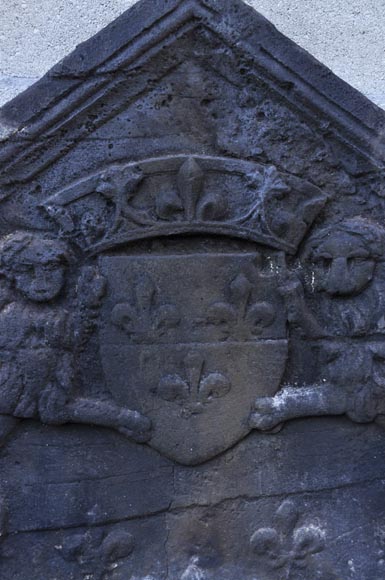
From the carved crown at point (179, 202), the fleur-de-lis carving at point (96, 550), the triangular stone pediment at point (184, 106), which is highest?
the triangular stone pediment at point (184, 106)

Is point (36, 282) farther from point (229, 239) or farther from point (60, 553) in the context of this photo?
point (60, 553)

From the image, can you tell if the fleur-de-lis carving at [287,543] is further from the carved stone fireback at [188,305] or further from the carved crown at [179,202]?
the carved crown at [179,202]

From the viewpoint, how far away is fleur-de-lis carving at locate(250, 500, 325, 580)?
1864 mm

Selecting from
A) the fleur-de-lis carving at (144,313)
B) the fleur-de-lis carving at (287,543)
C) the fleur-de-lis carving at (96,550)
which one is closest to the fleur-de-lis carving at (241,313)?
the fleur-de-lis carving at (144,313)

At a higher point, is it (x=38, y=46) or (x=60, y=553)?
(x=38, y=46)

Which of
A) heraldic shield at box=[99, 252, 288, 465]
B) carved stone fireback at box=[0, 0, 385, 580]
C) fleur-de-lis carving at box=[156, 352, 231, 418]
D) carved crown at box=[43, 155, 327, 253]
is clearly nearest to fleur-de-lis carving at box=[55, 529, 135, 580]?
carved stone fireback at box=[0, 0, 385, 580]

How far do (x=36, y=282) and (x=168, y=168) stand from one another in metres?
0.42

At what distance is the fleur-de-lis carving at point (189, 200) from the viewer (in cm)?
171

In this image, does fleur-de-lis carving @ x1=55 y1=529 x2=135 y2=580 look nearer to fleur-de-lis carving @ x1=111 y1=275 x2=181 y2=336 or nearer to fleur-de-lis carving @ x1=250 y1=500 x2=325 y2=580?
fleur-de-lis carving @ x1=250 y1=500 x2=325 y2=580

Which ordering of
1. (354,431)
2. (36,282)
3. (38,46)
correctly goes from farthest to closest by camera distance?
(38,46) → (354,431) → (36,282)

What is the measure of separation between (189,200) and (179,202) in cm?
3

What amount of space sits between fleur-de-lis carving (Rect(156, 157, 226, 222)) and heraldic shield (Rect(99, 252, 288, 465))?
0.33ft

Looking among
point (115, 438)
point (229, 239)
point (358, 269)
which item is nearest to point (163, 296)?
point (229, 239)

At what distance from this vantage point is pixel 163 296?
5.74 feet
